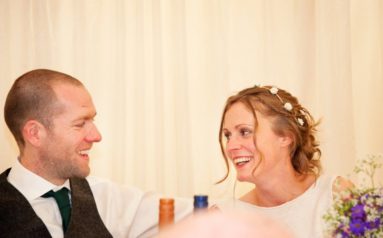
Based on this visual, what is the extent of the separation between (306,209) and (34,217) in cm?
95

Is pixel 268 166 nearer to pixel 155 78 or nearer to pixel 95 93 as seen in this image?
pixel 155 78

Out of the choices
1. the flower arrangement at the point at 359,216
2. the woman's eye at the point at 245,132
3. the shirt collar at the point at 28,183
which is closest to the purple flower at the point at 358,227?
the flower arrangement at the point at 359,216

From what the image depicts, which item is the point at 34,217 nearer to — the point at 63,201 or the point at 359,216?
the point at 63,201

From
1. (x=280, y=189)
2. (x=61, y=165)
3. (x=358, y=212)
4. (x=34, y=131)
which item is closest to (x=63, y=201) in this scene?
(x=61, y=165)

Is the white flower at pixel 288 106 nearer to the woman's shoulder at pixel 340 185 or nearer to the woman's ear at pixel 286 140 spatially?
the woman's ear at pixel 286 140

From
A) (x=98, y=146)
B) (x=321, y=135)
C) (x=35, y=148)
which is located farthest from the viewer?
(x=98, y=146)

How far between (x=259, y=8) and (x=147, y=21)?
0.52 m

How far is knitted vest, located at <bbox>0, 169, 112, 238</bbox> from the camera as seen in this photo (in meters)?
1.52

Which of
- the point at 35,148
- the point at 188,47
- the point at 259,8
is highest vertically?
the point at 259,8

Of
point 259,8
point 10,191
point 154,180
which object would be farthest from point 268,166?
point 10,191

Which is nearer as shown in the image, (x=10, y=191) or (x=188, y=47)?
(x=10, y=191)

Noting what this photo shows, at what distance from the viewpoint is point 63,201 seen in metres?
1.68

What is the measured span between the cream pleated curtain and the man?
453 millimetres

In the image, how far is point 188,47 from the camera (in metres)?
2.19
